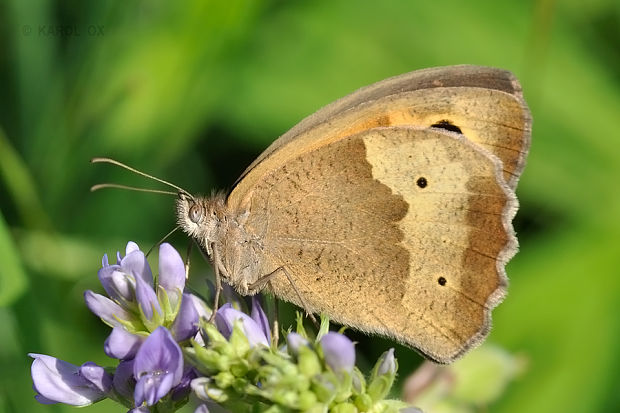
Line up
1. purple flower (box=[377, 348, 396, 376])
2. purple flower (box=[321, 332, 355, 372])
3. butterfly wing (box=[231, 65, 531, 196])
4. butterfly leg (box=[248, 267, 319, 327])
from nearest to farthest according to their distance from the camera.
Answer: purple flower (box=[321, 332, 355, 372])
purple flower (box=[377, 348, 396, 376])
butterfly leg (box=[248, 267, 319, 327])
butterfly wing (box=[231, 65, 531, 196])

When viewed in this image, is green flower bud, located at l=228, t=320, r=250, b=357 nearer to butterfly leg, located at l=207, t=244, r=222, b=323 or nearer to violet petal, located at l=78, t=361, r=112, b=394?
butterfly leg, located at l=207, t=244, r=222, b=323

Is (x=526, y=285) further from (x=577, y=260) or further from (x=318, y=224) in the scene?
(x=318, y=224)

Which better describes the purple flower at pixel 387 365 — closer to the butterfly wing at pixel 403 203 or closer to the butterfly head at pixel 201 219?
the butterfly wing at pixel 403 203

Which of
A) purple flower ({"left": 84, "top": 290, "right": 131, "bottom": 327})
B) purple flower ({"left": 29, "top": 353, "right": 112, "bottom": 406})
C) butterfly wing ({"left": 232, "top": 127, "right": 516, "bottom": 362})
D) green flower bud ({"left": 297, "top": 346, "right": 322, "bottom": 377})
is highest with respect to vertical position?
butterfly wing ({"left": 232, "top": 127, "right": 516, "bottom": 362})

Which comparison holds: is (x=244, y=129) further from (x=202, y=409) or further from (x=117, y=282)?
(x=202, y=409)

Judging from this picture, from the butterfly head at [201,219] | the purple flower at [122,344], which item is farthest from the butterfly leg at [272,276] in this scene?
the purple flower at [122,344]

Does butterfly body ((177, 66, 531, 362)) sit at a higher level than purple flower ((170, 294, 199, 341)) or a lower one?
higher

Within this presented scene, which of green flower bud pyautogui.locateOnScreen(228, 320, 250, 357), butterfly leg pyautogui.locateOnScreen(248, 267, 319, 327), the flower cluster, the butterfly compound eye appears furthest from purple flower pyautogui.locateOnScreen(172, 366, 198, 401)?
the butterfly compound eye
